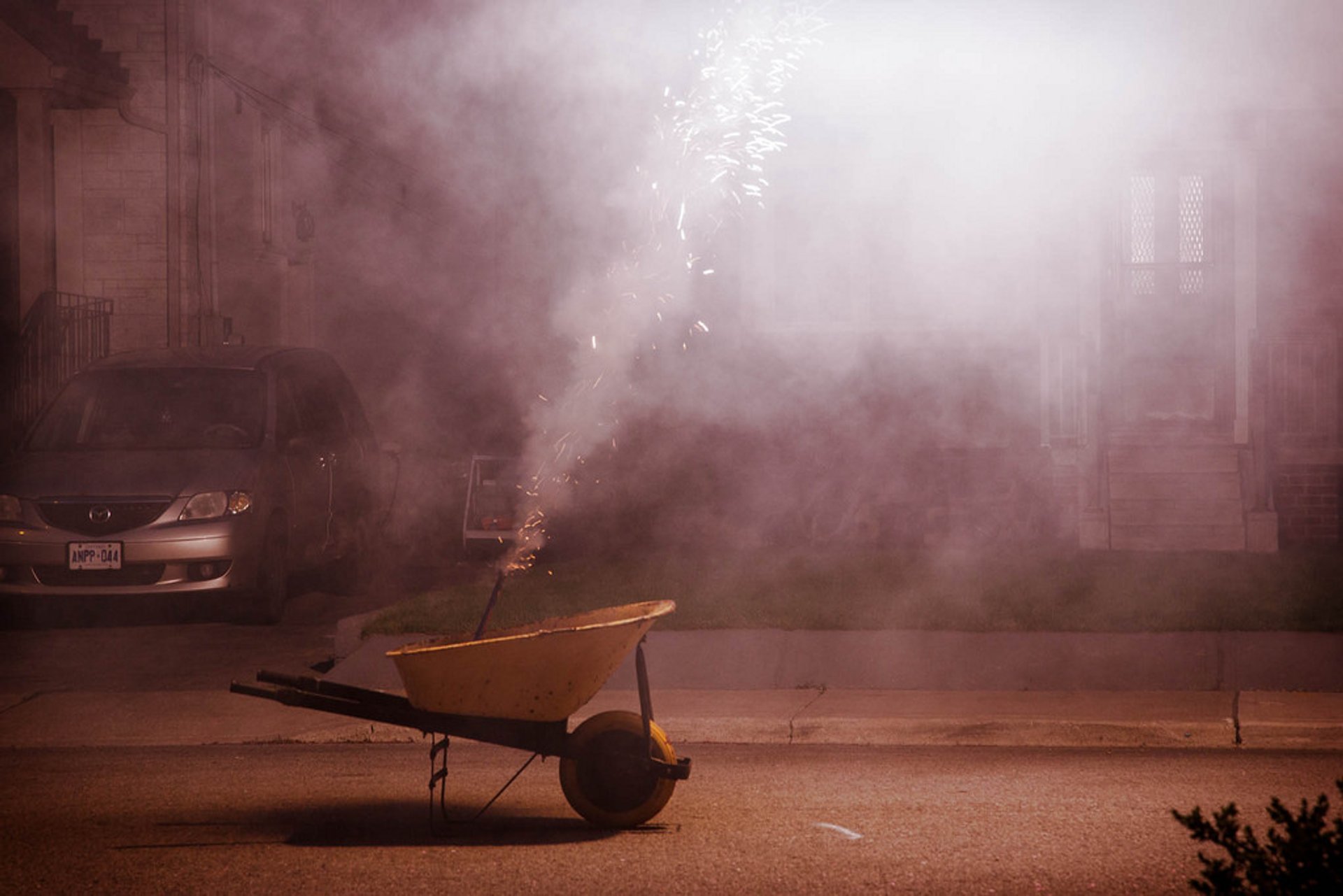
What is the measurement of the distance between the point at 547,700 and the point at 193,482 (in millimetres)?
4880

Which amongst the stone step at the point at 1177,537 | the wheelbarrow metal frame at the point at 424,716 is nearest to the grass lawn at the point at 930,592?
the stone step at the point at 1177,537

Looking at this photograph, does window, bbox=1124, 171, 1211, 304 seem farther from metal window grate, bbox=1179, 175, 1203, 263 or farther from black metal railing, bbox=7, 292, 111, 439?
black metal railing, bbox=7, 292, 111, 439

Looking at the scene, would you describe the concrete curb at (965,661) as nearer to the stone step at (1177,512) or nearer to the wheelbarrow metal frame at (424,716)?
the wheelbarrow metal frame at (424,716)

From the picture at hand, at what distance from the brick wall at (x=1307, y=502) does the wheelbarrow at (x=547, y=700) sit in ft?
29.9

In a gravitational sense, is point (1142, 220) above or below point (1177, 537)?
above

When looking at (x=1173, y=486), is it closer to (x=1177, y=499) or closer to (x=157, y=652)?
(x=1177, y=499)

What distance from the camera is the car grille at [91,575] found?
8602mm

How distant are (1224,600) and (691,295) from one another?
18.5 ft

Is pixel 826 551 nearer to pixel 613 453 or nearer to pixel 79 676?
pixel 613 453

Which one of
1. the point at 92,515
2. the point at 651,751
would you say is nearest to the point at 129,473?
the point at 92,515

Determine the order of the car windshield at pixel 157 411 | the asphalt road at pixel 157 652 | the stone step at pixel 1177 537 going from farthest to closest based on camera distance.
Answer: the stone step at pixel 1177 537
the car windshield at pixel 157 411
the asphalt road at pixel 157 652

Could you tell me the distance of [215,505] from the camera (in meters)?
8.80

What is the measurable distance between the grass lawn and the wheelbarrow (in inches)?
132

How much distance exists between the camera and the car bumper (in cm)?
858
